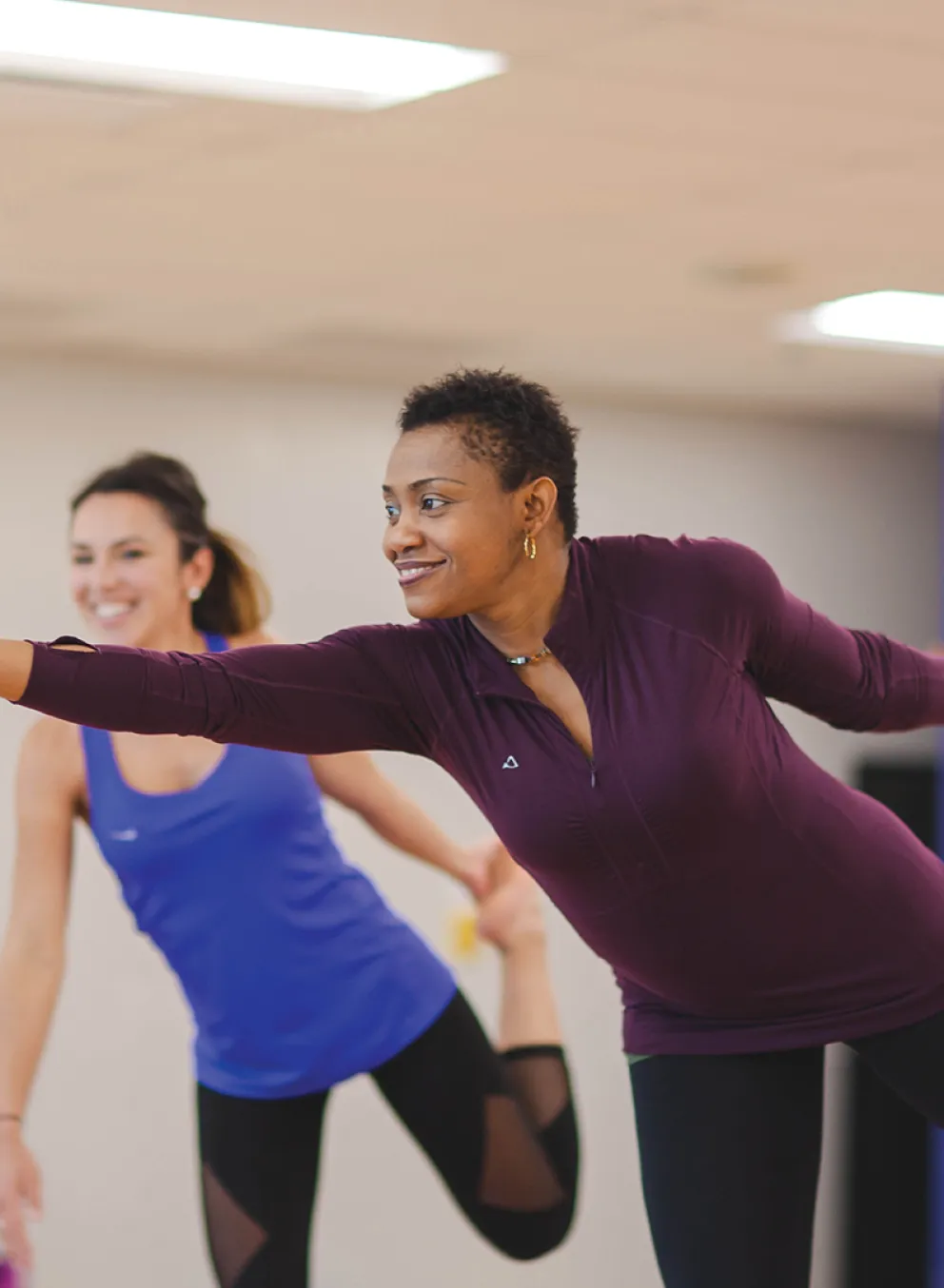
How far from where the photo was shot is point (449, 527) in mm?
2186

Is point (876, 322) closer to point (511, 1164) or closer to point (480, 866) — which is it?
point (480, 866)

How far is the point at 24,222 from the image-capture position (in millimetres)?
3695

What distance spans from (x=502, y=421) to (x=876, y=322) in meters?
2.54

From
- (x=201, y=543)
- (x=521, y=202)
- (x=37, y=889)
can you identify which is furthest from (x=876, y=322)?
(x=37, y=889)

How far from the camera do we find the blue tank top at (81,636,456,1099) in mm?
3213

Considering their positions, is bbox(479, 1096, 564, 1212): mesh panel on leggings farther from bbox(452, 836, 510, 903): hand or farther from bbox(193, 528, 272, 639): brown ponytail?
bbox(193, 528, 272, 639): brown ponytail

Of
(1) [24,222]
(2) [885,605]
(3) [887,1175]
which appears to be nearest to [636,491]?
(2) [885,605]

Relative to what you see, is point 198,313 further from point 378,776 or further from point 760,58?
point 760,58

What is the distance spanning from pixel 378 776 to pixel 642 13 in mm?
1366

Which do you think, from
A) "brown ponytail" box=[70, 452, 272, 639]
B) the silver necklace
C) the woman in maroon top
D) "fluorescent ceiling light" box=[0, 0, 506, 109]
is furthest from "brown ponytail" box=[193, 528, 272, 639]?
the silver necklace

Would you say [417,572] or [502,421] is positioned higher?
[502,421]

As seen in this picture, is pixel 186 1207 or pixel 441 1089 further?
pixel 186 1207

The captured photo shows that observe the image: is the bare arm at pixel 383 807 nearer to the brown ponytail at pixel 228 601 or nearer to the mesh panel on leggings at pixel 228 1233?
the brown ponytail at pixel 228 601

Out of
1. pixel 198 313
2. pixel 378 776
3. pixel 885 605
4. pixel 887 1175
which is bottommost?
pixel 887 1175
